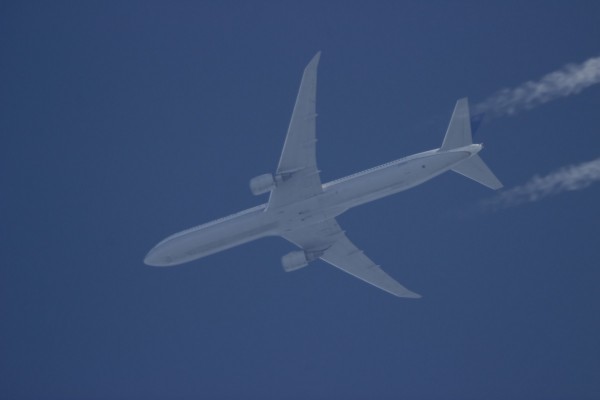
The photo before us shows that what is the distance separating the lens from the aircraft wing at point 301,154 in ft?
151

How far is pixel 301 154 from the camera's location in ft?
159

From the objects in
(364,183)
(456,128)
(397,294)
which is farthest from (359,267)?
(456,128)

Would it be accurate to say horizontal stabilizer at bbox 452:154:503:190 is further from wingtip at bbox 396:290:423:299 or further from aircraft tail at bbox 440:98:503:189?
wingtip at bbox 396:290:423:299

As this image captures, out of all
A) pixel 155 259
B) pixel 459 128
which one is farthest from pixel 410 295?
pixel 155 259

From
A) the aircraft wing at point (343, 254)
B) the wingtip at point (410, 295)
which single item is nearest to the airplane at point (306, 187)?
the aircraft wing at point (343, 254)

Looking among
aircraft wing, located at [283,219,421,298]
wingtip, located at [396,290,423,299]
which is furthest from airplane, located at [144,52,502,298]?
wingtip, located at [396,290,423,299]

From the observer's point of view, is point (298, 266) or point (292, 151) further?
point (298, 266)

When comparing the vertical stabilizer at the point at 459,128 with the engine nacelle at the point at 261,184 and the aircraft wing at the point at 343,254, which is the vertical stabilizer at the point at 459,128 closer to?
the aircraft wing at the point at 343,254

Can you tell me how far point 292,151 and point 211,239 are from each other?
781 centimetres

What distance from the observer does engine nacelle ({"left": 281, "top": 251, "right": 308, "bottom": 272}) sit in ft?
173

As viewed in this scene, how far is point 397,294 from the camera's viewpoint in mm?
55406

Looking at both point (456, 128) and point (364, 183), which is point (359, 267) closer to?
point (364, 183)

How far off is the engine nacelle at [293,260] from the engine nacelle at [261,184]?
19.9 feet

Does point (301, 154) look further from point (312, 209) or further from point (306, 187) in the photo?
point (312, 209)
